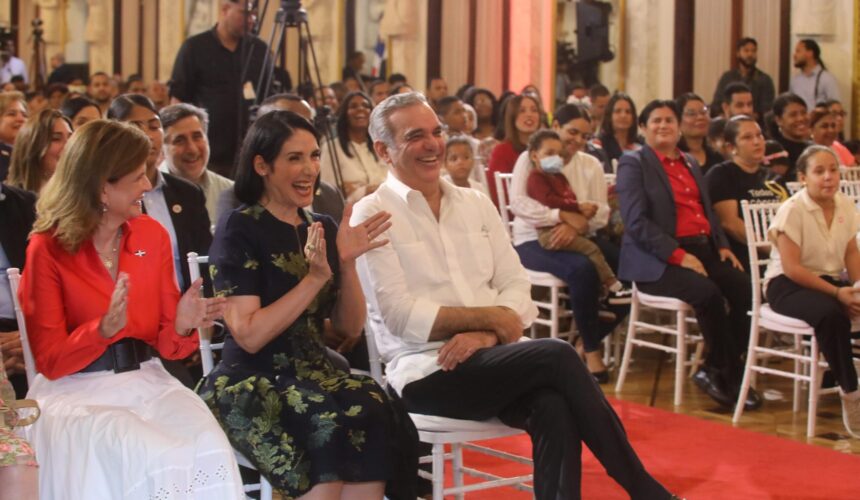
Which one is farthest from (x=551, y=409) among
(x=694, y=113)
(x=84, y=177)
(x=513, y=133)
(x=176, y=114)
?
(x=694, y=113)

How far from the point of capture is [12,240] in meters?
3.13

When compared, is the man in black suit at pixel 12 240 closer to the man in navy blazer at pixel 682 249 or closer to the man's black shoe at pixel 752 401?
the man in navy blazer at pixel 682 249

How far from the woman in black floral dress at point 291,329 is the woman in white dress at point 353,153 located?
9.43 feet

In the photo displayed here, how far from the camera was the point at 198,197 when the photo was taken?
3596 mm

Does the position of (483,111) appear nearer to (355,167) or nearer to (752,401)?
(355,167)

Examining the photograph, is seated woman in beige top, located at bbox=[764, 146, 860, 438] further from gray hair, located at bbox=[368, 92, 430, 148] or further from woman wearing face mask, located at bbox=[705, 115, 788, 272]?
gray hair, located at bbox=[368, 92, 430, 148]

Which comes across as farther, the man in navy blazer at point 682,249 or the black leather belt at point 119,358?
the man in navy blazer at point 682,249

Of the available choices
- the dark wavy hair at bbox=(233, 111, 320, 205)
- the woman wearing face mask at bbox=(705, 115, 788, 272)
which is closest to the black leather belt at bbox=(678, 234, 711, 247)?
the woman wearing face mask at bbox=(705, 115, 788, 272)

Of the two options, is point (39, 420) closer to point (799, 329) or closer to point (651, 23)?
point (799, 329)

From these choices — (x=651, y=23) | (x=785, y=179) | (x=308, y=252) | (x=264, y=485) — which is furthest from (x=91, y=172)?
(x=651, y=23)

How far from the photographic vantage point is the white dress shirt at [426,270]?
3.09 meters

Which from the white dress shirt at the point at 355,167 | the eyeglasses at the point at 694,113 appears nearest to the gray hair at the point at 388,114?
the white dress shirt at the point at 355,167

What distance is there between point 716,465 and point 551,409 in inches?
53.3

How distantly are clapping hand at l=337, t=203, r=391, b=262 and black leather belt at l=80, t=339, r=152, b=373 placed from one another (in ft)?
1.68
